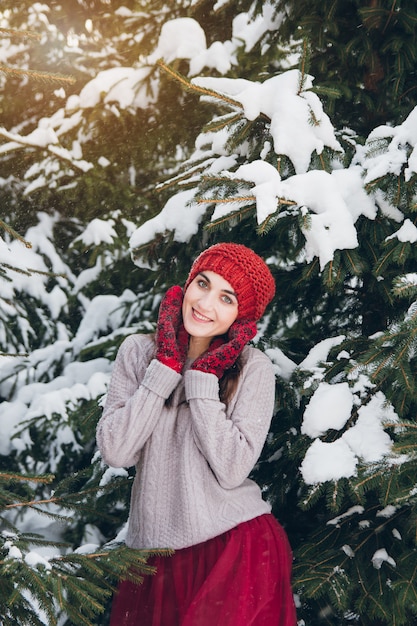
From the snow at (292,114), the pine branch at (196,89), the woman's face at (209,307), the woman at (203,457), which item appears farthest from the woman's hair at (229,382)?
the pine branch at (196,89)

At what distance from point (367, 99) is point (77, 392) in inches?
100

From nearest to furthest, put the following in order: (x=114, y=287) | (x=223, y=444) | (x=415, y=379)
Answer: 1. (x=223, y=444)
2. (x=415, y=379)
3. (x=114, y=287)

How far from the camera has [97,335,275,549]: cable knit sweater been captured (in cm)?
244

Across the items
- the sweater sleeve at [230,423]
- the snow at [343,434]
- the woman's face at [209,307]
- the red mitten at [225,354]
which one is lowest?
the snow at [343,434]

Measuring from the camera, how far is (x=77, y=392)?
14.4 feet

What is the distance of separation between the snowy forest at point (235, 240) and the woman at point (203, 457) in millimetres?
215

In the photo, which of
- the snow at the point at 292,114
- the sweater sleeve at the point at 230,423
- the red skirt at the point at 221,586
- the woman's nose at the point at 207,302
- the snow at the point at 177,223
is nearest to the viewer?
the red skirt at the point at 221,586

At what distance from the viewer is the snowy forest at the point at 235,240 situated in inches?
100

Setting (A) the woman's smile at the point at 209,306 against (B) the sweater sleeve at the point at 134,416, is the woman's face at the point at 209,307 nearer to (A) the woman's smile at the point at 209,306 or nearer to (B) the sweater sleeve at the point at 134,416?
(A) the woman's smile at the point at 209,306

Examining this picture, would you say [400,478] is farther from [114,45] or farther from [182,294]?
[114,45]

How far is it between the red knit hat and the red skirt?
33.6 inches

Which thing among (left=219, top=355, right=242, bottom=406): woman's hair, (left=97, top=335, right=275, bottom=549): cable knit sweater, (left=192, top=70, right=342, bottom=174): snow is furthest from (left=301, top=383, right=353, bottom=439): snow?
(left=192, top=70, right=342, bottom=174): snow

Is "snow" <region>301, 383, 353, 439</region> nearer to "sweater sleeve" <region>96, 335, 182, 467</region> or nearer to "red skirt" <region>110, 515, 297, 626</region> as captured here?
"red skirt" <region>110, 515, 297, 626</region>

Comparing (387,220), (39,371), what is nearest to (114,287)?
(39,371)
